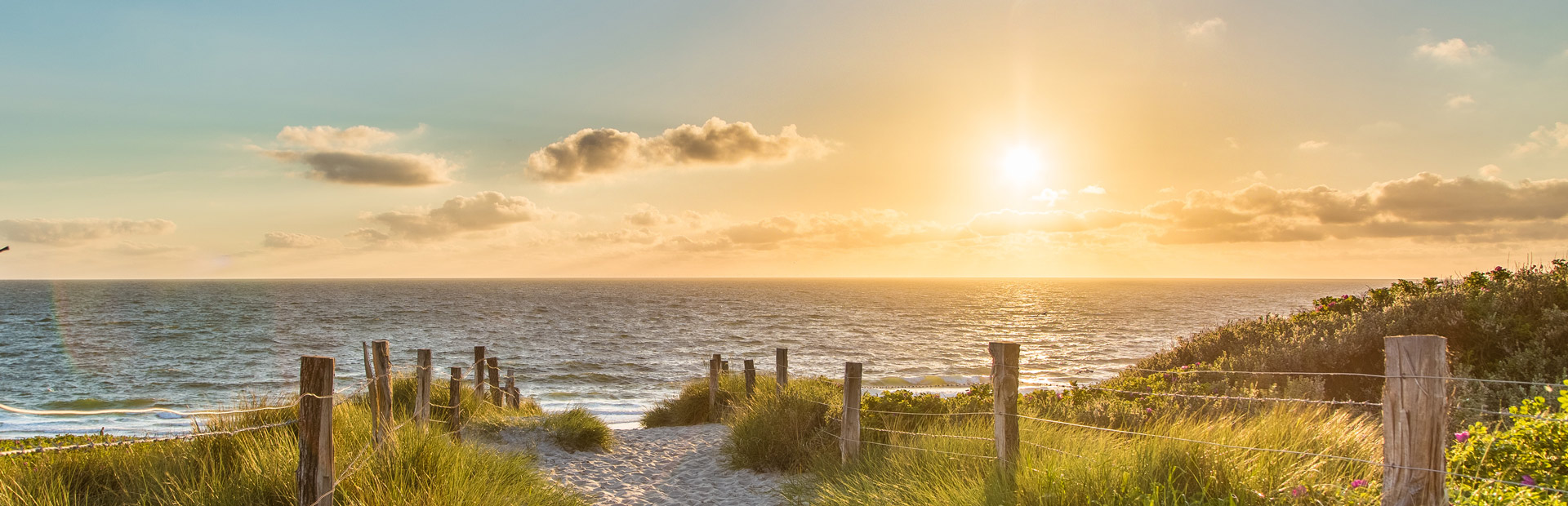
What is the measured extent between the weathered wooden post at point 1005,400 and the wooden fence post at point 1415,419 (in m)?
2.50

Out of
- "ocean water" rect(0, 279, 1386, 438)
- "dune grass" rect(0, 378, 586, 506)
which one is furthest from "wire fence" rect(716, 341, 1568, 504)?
"ocean water" rect(0, 279, 1386, 438)

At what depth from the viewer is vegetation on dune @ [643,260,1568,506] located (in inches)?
185

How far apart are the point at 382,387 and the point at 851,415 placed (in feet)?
Answer: 15.6

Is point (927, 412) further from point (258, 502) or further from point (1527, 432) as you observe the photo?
point (258, 502)

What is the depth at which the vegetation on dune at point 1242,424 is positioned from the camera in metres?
4.70

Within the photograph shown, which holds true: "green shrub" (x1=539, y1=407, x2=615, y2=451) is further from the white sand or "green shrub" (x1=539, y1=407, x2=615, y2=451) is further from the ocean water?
the ocean water

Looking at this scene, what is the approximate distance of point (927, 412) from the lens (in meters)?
9.24

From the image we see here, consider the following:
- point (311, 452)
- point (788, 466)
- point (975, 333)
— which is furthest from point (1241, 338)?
point (975, 333)

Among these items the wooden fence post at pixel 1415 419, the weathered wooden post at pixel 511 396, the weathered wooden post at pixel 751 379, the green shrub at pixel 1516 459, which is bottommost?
the weathered wooden post at pixel 511 396

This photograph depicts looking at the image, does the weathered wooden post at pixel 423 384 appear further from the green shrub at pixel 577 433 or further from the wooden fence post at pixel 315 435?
the wooden fence post at pixel 315 435

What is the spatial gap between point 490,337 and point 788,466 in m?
42.5

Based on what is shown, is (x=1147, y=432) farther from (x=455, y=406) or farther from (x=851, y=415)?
(x=455, y=406)

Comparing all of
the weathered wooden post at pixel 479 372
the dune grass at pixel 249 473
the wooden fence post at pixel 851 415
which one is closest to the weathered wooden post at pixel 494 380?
the weathered wooden post at pixel 479 372

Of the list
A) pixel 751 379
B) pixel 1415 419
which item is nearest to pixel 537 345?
pixel 751 379
